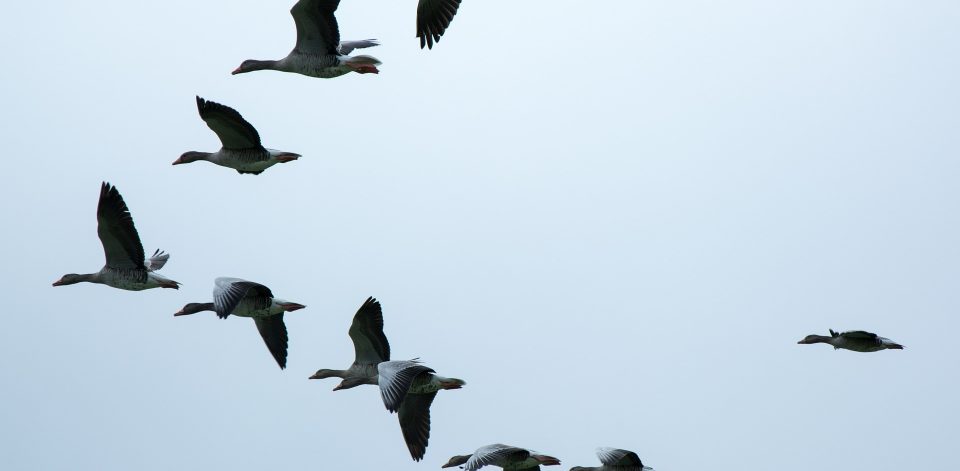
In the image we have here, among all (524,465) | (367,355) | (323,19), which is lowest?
(524,465)

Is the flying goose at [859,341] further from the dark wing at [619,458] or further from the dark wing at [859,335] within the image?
the dark wing at [619,458]

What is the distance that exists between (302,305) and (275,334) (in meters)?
1.78

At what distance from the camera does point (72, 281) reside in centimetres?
2905

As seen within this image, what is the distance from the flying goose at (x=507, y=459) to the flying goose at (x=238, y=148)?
20.0 feet

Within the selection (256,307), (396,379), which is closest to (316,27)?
(256,307)

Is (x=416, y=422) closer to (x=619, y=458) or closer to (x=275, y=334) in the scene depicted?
(x=619, y=458)

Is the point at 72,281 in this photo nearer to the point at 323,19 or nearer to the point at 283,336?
the point at 283,336

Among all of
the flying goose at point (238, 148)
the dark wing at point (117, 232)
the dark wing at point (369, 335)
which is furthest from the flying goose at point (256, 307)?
the flying goose at point (238, 148)

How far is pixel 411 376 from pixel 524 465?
9.87ft

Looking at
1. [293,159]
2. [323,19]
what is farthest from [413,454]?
[323,19]

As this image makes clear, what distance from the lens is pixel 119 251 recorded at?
27.6 meters

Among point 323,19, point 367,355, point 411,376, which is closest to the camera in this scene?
point 411,376

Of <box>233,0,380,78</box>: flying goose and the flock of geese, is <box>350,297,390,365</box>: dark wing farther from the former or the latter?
<box>233,0,380,78</box>: flying goose

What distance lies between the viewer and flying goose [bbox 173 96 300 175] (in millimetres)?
26812
